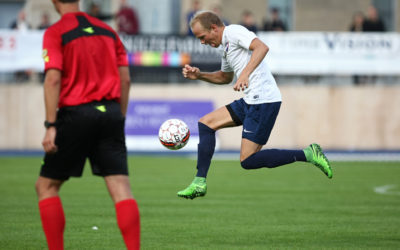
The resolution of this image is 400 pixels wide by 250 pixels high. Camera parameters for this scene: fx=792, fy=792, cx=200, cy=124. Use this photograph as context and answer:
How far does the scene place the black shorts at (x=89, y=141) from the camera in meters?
6.04

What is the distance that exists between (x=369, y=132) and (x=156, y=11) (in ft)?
27.4

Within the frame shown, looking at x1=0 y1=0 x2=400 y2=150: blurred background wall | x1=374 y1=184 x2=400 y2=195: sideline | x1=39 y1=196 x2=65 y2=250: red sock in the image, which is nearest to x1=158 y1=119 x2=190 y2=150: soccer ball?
x1=39 y1=196 x2=65 y2=250: red sock

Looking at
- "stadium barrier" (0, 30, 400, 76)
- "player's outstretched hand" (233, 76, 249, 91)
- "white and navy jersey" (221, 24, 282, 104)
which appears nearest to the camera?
"player's outstretched hand" (233, 76, 249, 91)

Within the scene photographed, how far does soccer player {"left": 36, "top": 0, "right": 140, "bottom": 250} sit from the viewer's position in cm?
595

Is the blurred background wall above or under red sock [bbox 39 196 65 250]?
under

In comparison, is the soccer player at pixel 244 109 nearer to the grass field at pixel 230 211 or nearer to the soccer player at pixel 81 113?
the grass field at pixel 230 211

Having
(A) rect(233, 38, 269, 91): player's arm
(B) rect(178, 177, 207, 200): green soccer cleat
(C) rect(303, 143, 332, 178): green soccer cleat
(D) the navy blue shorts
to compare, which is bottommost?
(B) rect(178, 177, 207, 200): green soccer cleat

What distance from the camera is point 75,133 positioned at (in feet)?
19.9

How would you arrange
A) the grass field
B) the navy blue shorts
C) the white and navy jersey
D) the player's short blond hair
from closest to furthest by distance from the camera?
the grass field < the player's short blond hair < the white and navy jersey < the navy blue shorts

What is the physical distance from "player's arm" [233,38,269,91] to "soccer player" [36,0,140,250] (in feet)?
6.14

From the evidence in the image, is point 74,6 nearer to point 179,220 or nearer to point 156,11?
point 179,220

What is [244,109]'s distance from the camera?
9117 mm

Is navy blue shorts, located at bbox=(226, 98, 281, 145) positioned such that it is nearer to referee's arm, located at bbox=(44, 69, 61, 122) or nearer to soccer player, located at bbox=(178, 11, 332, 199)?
soccer player, located at bbox=(178, 11, 332, 199)

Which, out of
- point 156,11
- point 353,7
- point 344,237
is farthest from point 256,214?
point 353,7
